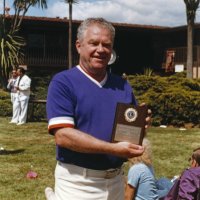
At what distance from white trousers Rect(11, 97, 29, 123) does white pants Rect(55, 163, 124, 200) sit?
1202 cm

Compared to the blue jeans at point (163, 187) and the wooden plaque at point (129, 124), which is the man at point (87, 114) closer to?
the wooden plaque at point (129, 124)

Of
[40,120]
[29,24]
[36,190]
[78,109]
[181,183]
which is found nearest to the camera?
[78,109]

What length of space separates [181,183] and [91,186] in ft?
5.19

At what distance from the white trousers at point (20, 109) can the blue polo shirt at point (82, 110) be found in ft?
39.6

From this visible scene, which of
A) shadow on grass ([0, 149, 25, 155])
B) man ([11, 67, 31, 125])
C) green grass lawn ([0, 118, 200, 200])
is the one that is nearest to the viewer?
green grass lawn ([0, 118, 200, 200])

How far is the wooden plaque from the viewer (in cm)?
289

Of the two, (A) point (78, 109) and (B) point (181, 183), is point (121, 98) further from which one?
(B) point (181, 183)

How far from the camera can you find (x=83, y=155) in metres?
2.99

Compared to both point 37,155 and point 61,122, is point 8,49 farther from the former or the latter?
point 61,122

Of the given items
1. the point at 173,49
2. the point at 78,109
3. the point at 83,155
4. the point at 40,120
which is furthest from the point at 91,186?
the point at 173,49

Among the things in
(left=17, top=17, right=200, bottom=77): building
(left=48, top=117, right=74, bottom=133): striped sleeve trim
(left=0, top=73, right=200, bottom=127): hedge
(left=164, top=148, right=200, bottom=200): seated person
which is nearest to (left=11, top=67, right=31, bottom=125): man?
(left=0, top=73, right=200, bottom=127): hedge

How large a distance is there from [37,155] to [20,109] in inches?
230

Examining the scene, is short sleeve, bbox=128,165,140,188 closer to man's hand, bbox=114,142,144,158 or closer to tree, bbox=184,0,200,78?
man's hand, bbox=114,142,144,158

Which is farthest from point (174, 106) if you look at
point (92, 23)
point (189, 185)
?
point (92, 23)
